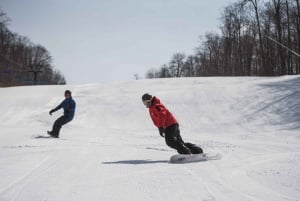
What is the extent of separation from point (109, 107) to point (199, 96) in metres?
5.16

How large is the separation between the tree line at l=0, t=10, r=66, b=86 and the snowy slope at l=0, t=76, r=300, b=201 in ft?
120

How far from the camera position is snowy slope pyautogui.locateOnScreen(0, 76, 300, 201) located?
3904 mm

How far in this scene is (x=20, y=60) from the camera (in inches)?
2972

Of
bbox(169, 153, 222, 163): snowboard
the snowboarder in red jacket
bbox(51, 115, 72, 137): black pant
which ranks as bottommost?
bbox(169, 153, 222, 163): snowboard

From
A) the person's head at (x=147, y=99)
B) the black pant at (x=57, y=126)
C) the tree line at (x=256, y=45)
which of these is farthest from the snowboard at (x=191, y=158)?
the tree line at (x=256, y=45)

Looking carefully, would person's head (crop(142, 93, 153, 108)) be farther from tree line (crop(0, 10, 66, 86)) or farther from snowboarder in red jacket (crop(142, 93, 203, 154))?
tree line (crop(0, 10, 66, 86))

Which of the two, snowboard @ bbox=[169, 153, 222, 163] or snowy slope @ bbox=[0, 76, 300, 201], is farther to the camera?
snowboard @ bbox=[169, 153, 222, 163]

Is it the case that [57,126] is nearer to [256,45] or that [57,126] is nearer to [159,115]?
[159,115]

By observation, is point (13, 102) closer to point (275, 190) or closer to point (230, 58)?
point (275, 190)

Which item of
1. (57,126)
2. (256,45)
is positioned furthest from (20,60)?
(57,126)

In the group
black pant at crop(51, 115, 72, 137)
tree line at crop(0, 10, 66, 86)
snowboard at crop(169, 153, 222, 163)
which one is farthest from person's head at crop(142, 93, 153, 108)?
tree line at crop(0, 10, 66, 86)

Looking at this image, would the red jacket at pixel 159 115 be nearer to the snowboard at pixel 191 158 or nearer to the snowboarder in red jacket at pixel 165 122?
the snowboarder in red jacket at pixel 165 122

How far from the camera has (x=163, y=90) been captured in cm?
1995

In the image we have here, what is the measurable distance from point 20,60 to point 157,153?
248 ft
